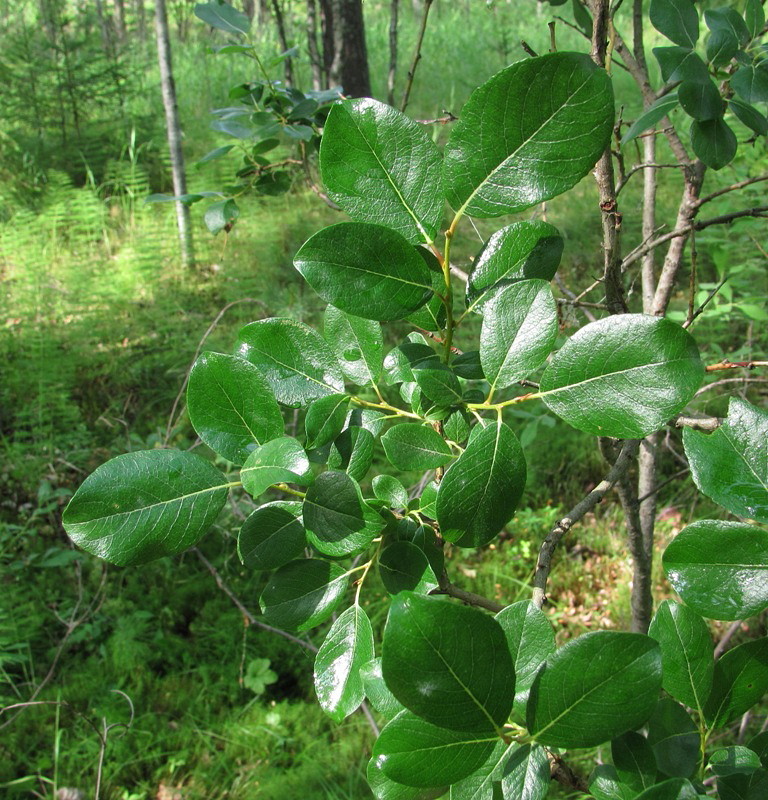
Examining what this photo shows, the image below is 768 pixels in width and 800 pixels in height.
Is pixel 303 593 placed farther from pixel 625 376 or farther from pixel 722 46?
pixel 722 46

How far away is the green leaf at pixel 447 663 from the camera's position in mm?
231

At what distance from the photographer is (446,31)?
601 cm

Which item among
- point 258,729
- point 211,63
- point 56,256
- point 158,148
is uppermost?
point 211,63

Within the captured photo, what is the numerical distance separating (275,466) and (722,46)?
514mm

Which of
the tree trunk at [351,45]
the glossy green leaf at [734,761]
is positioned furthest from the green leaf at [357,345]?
the tree trunk at [351,45]

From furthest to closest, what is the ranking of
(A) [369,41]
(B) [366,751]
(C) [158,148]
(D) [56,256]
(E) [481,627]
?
(A) [369,41] → (C) [158,148] → (D) [56,256] → (B) [366,751] → (E) [481,627]

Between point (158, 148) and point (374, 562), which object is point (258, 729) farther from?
point (158, 148)

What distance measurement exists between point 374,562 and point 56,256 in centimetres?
375

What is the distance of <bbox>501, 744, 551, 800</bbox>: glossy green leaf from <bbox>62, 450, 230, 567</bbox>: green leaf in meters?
0.18

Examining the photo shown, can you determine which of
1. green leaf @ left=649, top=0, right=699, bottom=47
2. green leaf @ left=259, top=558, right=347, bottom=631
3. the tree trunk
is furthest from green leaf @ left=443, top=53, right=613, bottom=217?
the tree trunk

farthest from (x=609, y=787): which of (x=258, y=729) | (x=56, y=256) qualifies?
(x=56, y=256)

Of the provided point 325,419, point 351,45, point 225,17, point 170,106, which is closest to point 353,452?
point 325,419

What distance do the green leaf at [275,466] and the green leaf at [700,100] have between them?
388 millimetres

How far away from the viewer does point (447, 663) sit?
0.78 feet
